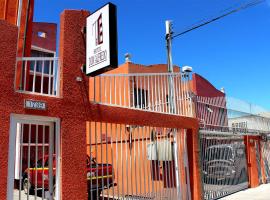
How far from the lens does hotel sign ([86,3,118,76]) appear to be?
20.2 feet

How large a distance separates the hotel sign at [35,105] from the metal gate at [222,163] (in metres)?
6.52

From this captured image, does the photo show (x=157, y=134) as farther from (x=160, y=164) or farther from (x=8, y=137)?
(x=8, y=137)

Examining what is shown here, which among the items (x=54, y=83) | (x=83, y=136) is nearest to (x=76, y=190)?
(x=83, y=136)

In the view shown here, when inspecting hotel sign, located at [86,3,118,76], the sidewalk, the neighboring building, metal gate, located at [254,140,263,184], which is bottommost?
the sidewalk

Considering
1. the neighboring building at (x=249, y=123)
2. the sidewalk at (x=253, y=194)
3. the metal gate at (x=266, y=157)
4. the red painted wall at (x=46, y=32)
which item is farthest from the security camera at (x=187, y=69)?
the red painted wall at (x=46, y=32)

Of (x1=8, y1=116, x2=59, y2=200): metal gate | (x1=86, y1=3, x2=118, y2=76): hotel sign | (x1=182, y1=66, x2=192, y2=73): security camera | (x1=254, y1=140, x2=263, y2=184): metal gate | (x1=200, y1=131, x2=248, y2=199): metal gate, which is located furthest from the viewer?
(x1=254, y1=140, x2=263, y2=184): metal gate

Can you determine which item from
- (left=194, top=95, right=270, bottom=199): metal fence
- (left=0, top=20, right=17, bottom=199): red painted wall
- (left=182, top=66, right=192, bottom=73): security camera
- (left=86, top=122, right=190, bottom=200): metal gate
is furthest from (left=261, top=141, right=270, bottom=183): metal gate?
(left=0, top=20, right=17, bottom=199): red painted wall

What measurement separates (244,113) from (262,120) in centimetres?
252

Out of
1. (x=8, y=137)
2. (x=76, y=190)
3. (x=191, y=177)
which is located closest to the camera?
(x=8, y=137)

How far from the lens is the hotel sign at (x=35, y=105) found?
19.2 ft

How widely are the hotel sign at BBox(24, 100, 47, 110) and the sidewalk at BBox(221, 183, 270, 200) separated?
8.18 m

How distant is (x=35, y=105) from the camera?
19.5 feet

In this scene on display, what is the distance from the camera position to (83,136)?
6.69 metres

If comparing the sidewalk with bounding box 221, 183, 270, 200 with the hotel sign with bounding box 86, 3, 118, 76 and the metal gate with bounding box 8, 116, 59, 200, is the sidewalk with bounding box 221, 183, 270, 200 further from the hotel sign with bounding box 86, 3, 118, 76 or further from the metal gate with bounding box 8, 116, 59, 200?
the hotel sign with bounding box 86, 3, 118, 76
